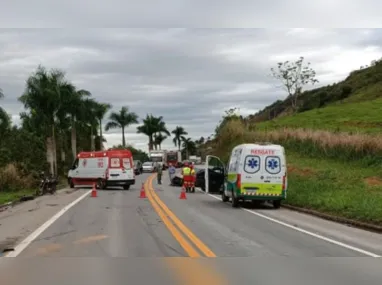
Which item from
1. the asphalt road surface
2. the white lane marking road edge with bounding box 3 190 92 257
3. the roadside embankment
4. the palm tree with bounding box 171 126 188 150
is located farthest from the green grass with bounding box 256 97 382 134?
the palm tree with bounding box 171 126 188 150

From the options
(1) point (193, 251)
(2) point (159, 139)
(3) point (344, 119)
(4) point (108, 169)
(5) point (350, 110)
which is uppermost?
(5) point (350, 110)

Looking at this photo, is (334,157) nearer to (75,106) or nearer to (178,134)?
(75,106)

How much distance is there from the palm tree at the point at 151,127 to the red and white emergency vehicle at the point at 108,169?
76.1m

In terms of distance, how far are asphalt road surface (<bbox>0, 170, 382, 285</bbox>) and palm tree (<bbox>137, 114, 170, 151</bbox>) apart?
314ft

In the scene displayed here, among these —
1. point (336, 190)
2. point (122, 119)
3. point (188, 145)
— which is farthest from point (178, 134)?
point (336, 190)

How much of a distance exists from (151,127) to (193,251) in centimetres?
10365

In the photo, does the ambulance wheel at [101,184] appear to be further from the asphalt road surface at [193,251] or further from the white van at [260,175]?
the asphalt road surface at [193,251]

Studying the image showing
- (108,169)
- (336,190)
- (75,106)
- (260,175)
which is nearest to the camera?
(260,175)

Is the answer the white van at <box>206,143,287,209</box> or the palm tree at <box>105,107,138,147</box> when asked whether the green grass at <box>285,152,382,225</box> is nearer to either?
the white van at <box>206,143,287,209</box>

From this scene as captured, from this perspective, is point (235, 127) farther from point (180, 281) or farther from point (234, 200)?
point (180, 281)

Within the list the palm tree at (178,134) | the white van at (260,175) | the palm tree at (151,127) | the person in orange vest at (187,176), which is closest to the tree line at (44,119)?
the person in orange vest at (187,176)

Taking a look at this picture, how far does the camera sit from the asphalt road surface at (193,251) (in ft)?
27.7

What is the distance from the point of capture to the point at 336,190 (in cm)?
2328

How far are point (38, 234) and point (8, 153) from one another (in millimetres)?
30308
